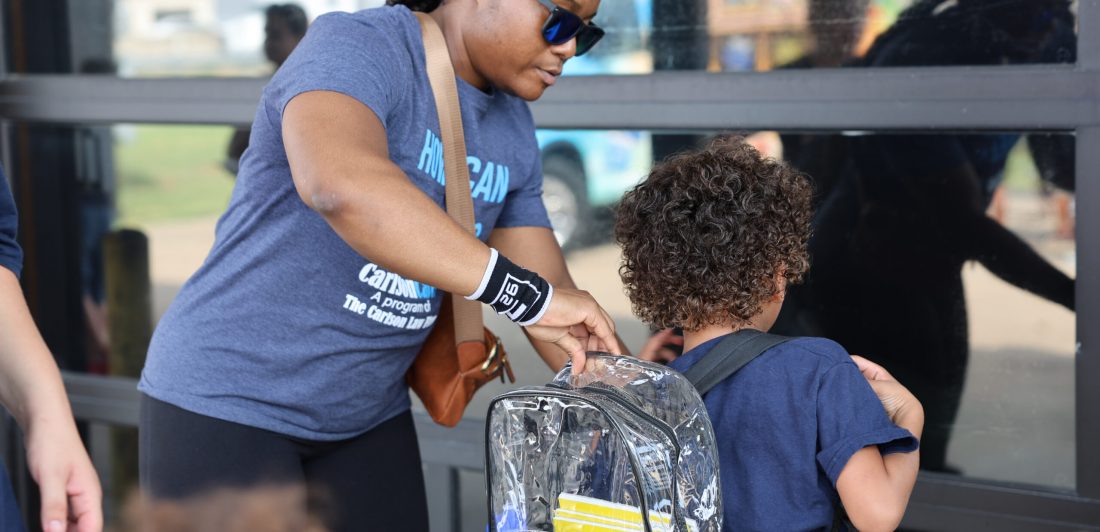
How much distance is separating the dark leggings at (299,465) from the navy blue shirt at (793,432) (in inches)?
31.1

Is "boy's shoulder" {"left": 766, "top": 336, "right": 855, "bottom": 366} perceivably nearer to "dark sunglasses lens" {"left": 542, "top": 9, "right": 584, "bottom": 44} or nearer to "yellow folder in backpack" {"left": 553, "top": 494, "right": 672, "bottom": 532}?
"yellow folder in backpack" {"left": 553, "top": 494, "right": 672, "bottom": 532}

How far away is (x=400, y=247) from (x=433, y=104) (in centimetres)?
47

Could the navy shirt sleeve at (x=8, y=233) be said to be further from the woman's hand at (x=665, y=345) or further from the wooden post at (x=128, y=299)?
the wooden post at (x=128, y=299)

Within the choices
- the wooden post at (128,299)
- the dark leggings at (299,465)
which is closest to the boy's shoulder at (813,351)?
the dark leggings at (299,465)

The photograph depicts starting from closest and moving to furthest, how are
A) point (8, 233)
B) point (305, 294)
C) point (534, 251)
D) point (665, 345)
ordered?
1. point (8, 233)
2. point (305, 294)
3. point (534, 251)
4. point (665, 345)

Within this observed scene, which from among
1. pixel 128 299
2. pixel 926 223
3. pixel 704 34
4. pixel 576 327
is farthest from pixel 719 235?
pixel 128 299

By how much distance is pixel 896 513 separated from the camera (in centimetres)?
161

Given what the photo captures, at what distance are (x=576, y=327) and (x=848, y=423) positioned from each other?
432mm

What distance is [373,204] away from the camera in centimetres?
154

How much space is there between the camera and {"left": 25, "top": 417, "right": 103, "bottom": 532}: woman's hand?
1.41 metres

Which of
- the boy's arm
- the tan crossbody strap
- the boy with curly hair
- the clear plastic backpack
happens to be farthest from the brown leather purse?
the boy's arm

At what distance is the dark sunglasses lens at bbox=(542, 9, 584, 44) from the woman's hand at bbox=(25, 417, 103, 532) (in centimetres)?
97

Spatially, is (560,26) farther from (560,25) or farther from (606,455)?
(606,455)

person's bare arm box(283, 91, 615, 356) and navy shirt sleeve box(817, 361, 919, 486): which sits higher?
person's bare arm box(283, 91, 615, 356)
